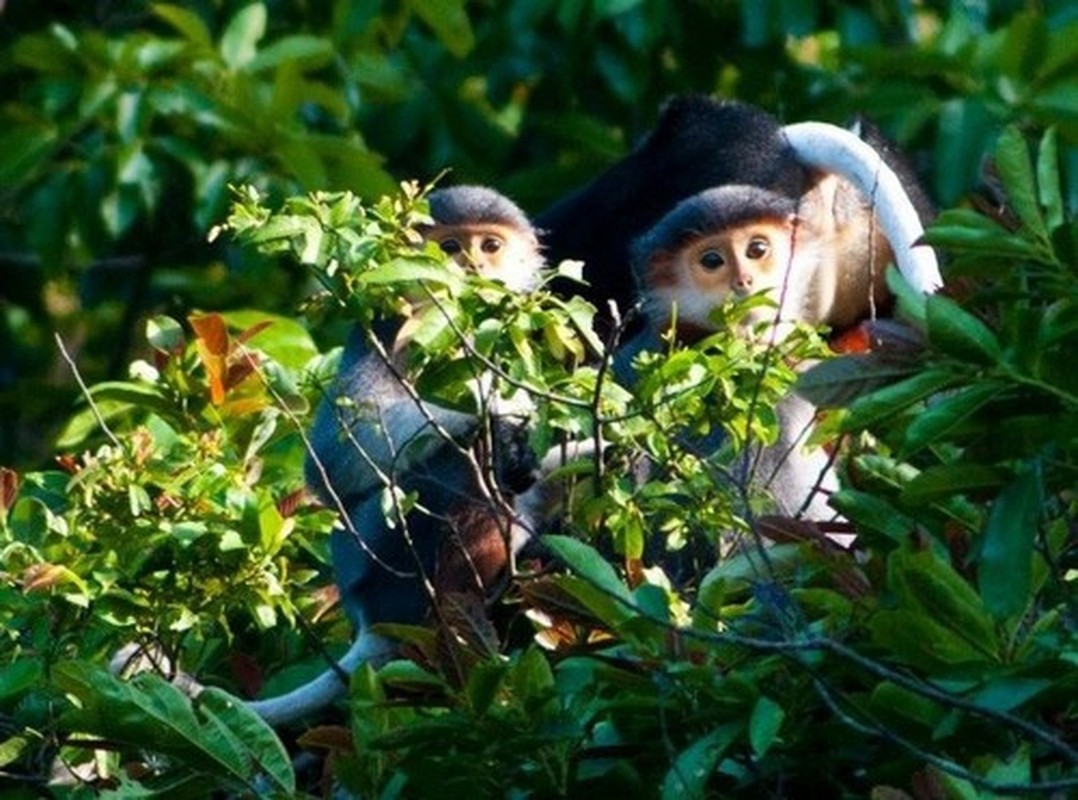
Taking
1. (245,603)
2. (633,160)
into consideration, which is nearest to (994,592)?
(245,603)

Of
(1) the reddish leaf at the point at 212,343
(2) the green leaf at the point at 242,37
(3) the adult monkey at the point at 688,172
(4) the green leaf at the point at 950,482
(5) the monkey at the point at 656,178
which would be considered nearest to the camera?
(4) the green leaf at the point at 950,482

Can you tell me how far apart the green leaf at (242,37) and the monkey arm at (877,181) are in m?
2.69

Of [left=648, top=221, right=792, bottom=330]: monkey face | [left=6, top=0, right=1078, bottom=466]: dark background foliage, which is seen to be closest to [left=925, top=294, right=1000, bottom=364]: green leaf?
[left=648, top=221, right=792, bottom=330]: monkey face

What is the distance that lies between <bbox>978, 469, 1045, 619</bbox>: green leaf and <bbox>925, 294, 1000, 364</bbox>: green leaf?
5.9 inches

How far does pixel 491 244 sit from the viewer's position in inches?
220

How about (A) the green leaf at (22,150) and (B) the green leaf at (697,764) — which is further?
(A) the green leaf at (22,150)

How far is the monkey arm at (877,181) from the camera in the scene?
5484 millimetres

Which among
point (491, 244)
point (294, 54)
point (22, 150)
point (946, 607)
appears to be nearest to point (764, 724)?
point (946, 607)

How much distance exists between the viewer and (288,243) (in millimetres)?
4301

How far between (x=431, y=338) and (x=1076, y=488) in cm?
83

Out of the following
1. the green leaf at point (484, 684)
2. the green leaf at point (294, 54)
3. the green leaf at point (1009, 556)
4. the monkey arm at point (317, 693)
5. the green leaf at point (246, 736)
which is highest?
the green leaf at point (1009, 556)

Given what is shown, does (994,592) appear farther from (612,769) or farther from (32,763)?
(32,763)

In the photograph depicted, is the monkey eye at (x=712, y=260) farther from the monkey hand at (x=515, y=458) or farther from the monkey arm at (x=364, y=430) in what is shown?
the monkey hand at (x=515, y=458)

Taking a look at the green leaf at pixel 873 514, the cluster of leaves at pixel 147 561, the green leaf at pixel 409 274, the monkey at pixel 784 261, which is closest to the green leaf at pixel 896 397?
the green leaf at pixel 873 514
